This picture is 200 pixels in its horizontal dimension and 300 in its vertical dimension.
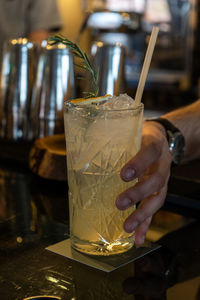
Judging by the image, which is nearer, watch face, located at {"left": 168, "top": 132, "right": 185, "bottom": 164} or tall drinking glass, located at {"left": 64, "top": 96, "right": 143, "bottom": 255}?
tall drinking glass, located at {"left": 64, "top": 96, "right": 143, "bottom": 255}

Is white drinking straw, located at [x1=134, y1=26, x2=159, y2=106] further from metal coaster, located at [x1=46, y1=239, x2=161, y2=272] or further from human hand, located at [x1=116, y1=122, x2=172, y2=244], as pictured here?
metal coaster, located at [x1=46, y1=239, x2=161, y2=272]

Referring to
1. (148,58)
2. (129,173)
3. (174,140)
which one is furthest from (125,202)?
(174,140)

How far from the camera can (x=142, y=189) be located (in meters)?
0.78

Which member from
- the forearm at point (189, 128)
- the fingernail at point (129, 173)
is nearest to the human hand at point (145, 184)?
the fingernail at point (129, 173)

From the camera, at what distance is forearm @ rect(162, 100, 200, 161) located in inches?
49.1

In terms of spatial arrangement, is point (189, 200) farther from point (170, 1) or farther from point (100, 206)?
point (170, 1)

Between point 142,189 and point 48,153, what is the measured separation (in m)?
0.47

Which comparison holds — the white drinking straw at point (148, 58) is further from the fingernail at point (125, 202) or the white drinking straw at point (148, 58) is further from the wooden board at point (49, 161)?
the wooden board at point (49, 161)

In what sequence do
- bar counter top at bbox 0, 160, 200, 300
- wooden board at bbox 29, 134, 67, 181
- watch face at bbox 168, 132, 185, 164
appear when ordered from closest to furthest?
bar counter top at bbox 0, 160, 200, 300 → watch face at bbox 168, 132, 185, 164 → wooden board at bbox 29, 134, 67, 181

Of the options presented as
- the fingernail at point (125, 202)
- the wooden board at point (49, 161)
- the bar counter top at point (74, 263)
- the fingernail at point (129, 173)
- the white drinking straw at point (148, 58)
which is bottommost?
the bar counter top at point (74, 263)

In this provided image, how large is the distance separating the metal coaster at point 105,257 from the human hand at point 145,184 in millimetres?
23

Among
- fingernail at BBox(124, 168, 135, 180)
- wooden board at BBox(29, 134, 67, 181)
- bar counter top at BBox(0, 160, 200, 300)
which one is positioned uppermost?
fingernail at BBox(124, 168, 135, 180)

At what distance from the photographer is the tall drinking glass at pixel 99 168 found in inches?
30.1

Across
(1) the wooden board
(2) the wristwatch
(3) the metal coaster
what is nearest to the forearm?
(2) the wristwatch
